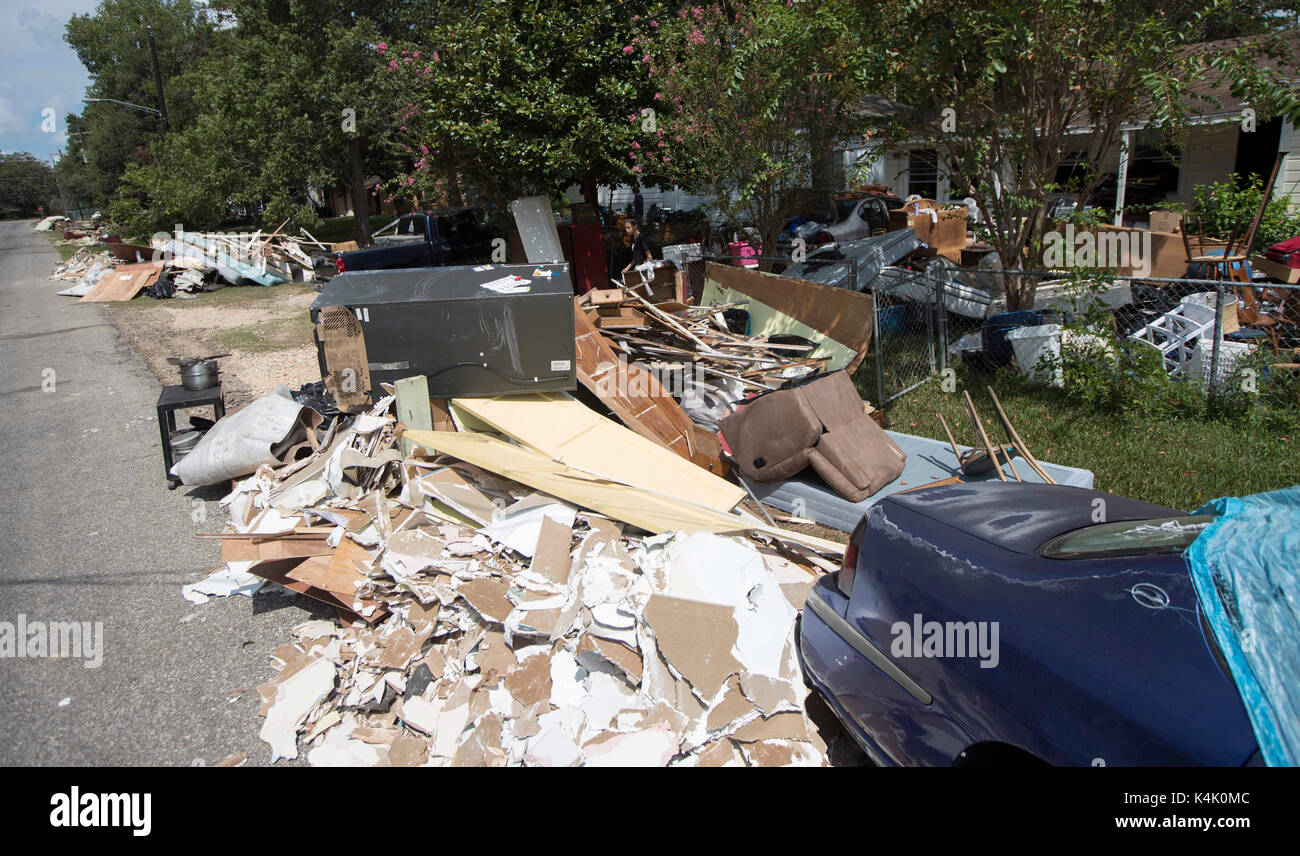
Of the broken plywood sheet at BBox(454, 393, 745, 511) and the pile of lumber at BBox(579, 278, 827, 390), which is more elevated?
the pile of lumber at BBox(579, 278, 827, 390)

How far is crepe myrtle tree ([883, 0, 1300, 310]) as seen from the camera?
6.45 meters

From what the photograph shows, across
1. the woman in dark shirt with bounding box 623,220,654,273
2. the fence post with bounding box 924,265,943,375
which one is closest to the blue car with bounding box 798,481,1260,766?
Answer: the fence post with bounding box 924,265,943,375

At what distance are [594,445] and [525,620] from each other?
1.99 m

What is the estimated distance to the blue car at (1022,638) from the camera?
1.89 metres

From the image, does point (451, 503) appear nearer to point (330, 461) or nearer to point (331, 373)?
point (330, 461)

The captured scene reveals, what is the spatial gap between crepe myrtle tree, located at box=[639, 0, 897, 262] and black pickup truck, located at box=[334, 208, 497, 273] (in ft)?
16.4

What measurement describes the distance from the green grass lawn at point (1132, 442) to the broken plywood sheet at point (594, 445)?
2566 mm

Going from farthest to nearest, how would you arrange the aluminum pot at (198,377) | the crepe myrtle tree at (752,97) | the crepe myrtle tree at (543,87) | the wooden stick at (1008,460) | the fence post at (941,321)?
1. the crepe myrtle tree at (543,87)
2. the crepe myrtle tree at (752,97)
3. the fence post at (941,321)
4. the aluminum pot at (198,377)
5. the wooden stick at (1008,460)

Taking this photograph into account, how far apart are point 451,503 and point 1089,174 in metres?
6.96

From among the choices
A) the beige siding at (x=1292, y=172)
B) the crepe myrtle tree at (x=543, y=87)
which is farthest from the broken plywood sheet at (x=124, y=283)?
the beige siding at (x=1292, y=172)

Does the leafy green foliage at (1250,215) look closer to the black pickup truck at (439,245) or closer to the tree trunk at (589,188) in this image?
the tree trunk at (589,188)

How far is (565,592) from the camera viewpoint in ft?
12.6

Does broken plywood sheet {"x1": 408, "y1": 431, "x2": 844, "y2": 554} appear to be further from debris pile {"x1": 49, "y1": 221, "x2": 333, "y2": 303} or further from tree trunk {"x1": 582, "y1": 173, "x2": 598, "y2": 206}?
debris pile {"x1": 49, "y1": 221, "x2": 333, "y2": 303}
